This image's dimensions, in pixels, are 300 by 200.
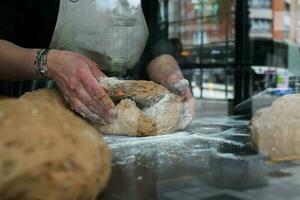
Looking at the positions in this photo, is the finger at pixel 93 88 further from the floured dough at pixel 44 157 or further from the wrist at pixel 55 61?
the floured dough at pixel 44 157

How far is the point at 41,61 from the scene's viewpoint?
0.90 metres

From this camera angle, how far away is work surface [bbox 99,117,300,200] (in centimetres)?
54

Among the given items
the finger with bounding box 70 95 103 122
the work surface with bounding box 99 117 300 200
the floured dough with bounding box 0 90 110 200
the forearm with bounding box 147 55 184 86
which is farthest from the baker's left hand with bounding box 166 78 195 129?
the floured dough with bounding box 0 90 110 200

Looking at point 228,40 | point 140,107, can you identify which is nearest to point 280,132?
point 140,107

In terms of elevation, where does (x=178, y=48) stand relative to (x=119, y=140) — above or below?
above

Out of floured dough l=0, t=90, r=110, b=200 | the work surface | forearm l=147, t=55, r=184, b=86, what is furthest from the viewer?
forearm l=147, t=55, r=184, b=86

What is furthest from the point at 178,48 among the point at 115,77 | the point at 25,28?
the point at 25,28

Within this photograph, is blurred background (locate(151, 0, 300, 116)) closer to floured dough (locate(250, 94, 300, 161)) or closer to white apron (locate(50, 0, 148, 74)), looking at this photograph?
white apron (locate(50, 0, 148, 74))

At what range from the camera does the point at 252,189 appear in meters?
0.56

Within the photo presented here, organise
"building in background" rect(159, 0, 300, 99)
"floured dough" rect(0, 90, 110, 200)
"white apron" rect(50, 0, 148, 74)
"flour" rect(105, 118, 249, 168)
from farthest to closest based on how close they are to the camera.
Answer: "building in background" rect(159, 0, 300, 99) → "white apron" rect(50, 0, 148, 74) → "flour" rect(105, 118, 249, 168) → "floured dough" rect(0, 90, 110, 200)

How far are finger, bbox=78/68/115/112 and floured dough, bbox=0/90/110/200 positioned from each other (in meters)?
0.41

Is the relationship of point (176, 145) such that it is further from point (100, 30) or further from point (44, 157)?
point (44, 157)

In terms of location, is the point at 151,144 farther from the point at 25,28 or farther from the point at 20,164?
the point at 20,164

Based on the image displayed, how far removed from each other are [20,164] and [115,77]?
0.49 meters
